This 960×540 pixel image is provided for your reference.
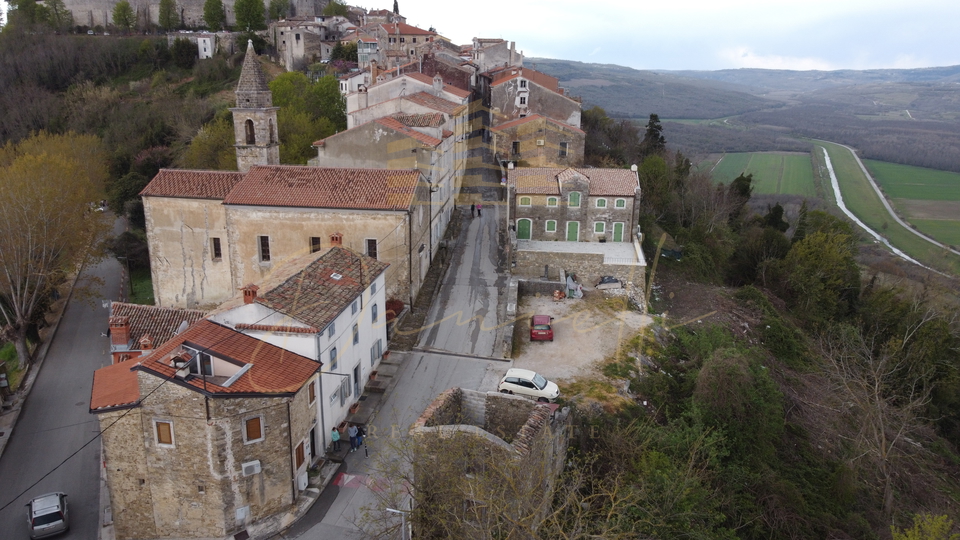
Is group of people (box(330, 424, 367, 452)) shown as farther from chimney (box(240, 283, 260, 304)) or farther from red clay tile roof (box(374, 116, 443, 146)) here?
red clay tile roof (box(374, 116, 443, 146))

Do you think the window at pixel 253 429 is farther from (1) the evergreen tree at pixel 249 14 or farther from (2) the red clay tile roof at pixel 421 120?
(1) the evergreen tree at pixel 249 14

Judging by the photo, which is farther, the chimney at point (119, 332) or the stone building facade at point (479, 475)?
the chimney at point (119, 332)

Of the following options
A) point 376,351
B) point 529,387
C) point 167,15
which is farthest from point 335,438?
point 167,15

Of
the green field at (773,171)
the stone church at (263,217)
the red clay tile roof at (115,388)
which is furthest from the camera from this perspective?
the green field at (773,171)

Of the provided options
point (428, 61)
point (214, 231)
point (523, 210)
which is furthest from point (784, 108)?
point (214, 231)

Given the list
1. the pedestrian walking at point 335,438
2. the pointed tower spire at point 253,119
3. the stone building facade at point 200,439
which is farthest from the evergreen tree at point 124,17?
the pedestrian walking at point 335,438

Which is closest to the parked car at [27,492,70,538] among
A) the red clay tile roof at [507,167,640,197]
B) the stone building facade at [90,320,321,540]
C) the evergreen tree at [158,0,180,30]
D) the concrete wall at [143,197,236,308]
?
the stone building facade at [90,320,321,540]

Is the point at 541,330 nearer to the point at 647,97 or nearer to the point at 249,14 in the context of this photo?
the point at 249,14

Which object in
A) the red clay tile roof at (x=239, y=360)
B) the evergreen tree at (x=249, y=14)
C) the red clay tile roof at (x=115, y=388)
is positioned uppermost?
the evergreen tree at (x=249, y=14)

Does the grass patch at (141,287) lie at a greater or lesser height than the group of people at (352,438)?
lesser
